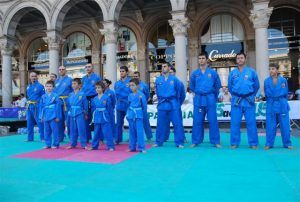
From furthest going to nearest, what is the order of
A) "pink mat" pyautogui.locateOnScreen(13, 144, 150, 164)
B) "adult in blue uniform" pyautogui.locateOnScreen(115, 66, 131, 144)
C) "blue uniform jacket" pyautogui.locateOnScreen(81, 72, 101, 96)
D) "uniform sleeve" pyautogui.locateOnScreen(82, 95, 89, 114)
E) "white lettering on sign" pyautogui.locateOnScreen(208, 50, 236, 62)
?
"white lettering on sign" pyautogui.locateOnScreen(208, 50, 236, 62), "blue uniform jacket" pyautogui.locateOnScreen(81, 72, 101, 96), "adult in blue uniform" pyautogui.locateOnScreen(115, 66, 131, 144), "uniform sleeve" pyautogui.locateOnScreen(82, 95, 89, 114), "pink mat" pyautogui.locateOnScreen(13, 144, 150, 164)

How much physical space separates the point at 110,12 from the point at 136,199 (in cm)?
1434

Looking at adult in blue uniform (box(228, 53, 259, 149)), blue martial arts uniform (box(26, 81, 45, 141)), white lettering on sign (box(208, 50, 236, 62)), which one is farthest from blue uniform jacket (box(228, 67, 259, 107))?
white lettering on sign (box(208, 50, 236, 62))

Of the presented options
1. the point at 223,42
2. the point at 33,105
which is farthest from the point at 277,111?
the point at 223,42

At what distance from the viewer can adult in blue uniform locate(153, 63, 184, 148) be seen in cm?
768

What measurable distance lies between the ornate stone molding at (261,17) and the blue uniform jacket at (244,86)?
8148 millimetres

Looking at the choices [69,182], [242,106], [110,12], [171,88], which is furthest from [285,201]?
[110,12]

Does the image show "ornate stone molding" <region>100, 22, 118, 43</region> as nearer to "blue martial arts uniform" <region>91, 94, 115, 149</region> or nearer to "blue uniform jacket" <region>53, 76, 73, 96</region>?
"blue uniform jacket" <region>53, 76, 73, 96</region>

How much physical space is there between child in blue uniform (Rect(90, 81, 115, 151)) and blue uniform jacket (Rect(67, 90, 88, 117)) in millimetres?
451

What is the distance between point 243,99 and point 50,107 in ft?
15.9

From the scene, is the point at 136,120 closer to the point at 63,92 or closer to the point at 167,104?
the point at 167,104

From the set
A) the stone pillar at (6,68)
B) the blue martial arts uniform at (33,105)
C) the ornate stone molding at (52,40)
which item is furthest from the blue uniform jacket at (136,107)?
the stone pillar at (6,68)

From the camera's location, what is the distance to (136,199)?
3389mm

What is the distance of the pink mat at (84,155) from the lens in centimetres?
593

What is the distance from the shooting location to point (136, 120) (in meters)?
6.95
